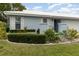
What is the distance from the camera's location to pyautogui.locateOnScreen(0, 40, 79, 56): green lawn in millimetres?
11648

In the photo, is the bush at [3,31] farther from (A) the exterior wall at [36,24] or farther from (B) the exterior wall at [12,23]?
(A) the exterior wall at [36,24]

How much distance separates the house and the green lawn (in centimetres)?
66

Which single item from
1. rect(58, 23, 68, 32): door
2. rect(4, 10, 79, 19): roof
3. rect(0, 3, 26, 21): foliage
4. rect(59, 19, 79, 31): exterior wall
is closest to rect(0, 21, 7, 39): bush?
rect(0, 3, 26, 21): foliage

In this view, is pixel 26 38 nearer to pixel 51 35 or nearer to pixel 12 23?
pixel 12 23

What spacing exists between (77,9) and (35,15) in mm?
1727

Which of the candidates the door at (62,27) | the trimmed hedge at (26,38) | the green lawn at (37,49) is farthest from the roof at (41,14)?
the green lawn at (37,49)

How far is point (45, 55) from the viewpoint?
11.6 metres

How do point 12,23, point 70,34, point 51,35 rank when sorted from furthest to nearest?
point 12,23, point 70,34, point 51,35

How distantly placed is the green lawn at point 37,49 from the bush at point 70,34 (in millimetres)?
340

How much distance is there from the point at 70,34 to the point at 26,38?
1786 mm

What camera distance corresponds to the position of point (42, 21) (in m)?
12.2

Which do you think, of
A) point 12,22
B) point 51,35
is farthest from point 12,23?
point 51,35

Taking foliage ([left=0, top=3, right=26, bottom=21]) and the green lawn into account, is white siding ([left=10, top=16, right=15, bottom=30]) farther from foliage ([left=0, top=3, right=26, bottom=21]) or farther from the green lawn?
the green lawn

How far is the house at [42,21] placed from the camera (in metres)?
12.0
